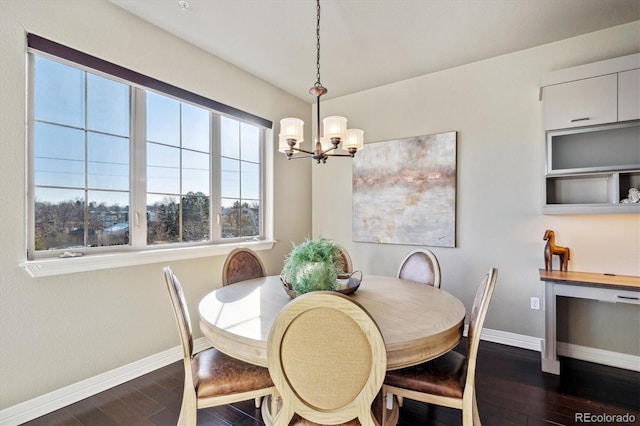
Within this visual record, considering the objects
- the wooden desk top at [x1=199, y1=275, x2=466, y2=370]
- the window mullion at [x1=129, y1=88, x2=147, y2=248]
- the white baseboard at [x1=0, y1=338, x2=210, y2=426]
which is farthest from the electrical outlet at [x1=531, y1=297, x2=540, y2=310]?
the window mullion at [x1=129, y1=88, x2=147, y2=248]

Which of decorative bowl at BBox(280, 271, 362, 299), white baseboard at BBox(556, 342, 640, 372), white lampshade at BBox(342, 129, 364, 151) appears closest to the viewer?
decorative bowl at BBox(280, 271, 362, 299)

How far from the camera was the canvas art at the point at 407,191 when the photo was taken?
10.6ft

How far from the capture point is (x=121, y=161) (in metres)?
2.38

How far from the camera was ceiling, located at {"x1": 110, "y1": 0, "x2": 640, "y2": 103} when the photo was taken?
225 centimetres

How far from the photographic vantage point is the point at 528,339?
285cm

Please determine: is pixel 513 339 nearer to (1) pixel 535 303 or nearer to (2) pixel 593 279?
(1) pixel 535 303

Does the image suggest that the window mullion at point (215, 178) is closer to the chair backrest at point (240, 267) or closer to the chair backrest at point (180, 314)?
the chair backrest at point (240, 267)

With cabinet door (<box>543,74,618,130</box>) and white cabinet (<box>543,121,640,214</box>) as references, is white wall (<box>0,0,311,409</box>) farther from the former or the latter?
white cabinet (<box>543,121,640,214</box>)

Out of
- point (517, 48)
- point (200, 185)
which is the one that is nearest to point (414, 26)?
point (517, 48)

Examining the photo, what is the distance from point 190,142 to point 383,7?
78.7 inches

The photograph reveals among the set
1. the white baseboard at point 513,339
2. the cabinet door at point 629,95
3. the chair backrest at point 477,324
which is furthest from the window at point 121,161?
the cabinet door at point 629,95

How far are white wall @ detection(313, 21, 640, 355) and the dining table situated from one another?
1.39 m

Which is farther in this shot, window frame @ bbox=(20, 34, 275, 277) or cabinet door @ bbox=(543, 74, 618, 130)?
cabinet door @ bbox=(543, 74, 618, 130)

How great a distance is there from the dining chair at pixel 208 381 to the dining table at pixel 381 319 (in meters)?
0.13
